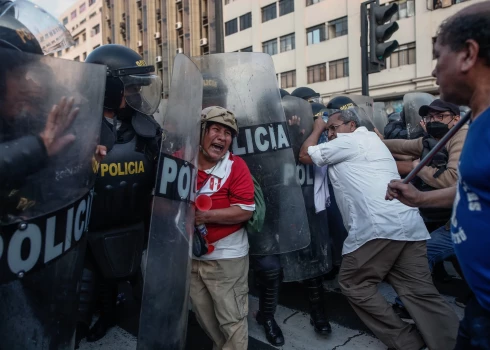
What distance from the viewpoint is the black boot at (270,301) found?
2.80m

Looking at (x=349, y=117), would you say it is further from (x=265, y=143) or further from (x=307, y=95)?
(x=307, y=95)

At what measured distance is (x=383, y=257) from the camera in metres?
2.65

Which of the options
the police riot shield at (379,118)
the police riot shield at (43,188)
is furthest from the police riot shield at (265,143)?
the police riot shield at (379,118)

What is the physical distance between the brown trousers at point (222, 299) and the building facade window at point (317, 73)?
2403cm

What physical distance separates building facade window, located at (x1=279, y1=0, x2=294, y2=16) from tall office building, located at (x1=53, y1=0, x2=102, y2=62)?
2700 cm

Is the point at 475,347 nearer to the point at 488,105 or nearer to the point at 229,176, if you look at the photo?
the point at 488,105

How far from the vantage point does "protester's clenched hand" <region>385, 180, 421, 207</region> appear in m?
1.81

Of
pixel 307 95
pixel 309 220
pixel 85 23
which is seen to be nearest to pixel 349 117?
pixel 309 220

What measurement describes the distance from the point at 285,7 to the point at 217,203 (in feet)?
90.2

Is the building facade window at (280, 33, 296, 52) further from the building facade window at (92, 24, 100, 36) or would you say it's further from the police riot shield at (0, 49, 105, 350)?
the building facade window at (92, 24, 100, 36)

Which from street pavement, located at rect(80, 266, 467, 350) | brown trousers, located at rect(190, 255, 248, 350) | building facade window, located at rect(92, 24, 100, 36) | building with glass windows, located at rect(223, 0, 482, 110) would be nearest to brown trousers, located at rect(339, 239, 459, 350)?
street pavement, located at rect(80, 266, 467, 350)

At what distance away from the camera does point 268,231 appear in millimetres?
2789

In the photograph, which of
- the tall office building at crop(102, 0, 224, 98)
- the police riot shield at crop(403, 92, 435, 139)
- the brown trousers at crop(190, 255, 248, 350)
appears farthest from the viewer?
the tall office building at crop(102, 0, 224, 98)

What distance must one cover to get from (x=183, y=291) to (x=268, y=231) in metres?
0.86
